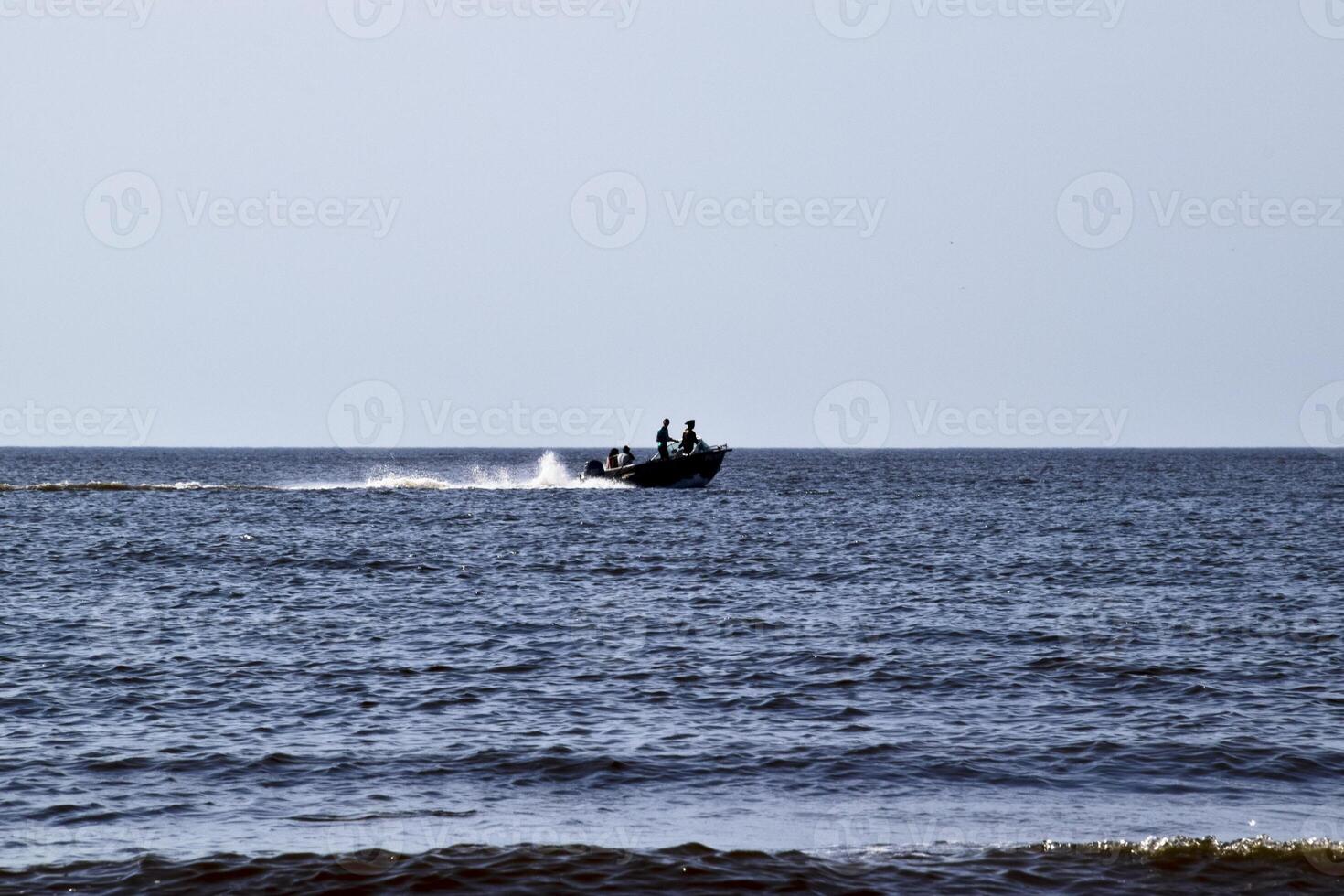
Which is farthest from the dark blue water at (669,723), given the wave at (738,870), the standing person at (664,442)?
the standing person at (664,442)

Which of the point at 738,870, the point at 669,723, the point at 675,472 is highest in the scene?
the point at 675,472

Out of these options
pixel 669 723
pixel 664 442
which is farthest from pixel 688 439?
pixel 669 723

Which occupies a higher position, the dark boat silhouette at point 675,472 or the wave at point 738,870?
the dark boat silhouette at point 675,472

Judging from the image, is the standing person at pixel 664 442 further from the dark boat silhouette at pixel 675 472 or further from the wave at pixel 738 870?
the wave at pixel 738 870

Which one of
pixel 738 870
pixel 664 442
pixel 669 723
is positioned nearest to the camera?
pixel 738 870

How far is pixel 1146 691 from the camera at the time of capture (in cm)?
1755

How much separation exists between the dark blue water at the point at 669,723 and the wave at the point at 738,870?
0.04 m

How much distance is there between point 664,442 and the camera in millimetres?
61094

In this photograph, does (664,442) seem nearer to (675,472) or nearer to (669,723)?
(675,472)

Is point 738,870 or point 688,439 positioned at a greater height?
point 688,439

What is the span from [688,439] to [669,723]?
1832 inches

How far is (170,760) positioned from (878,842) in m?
6.82

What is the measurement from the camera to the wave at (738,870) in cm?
1010

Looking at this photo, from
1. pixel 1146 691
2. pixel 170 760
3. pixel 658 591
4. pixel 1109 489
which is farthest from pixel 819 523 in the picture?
pixel 1109 489
